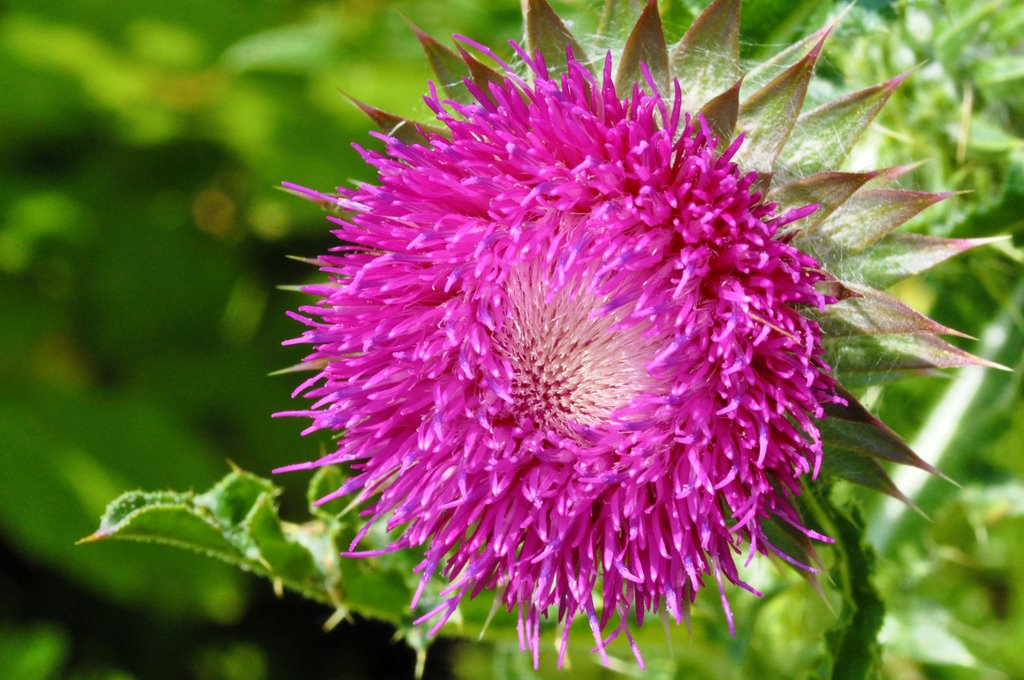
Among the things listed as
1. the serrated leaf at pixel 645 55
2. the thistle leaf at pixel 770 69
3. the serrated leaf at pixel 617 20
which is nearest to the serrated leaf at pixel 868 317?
the thistle leaf at pixel 770 69

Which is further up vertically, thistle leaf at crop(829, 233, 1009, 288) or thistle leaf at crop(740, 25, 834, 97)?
thistle leaf at crop(740, 25, 834, 97)

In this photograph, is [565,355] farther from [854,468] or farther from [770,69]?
[770,69]

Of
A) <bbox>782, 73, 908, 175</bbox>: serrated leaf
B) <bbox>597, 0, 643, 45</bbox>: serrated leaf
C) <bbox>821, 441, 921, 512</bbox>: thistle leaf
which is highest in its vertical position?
<bbox>597, 0, 643, 45</bbox>: serrated leaf

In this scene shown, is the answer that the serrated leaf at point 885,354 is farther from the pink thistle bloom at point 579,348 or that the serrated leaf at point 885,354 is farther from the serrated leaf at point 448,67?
the serrated leaf at point 448,67

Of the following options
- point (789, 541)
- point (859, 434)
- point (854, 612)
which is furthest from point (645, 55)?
point (854, 612)

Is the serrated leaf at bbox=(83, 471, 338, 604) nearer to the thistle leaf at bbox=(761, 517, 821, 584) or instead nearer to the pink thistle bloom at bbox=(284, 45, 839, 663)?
the pink thistle bloom at bbox=(284, 45, 839, 663)

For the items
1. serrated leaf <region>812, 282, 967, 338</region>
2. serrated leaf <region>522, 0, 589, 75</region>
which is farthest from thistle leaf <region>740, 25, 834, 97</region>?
serrated leaf <region>812, 282, 967, 338</region>
